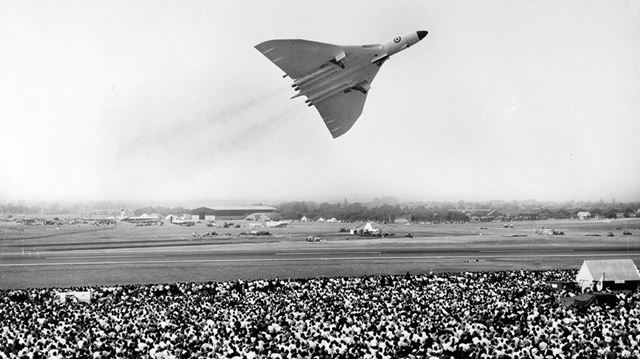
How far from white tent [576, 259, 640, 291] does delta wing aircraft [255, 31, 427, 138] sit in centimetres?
1724

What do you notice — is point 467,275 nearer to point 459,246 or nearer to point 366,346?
point 366,346

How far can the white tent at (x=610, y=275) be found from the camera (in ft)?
119

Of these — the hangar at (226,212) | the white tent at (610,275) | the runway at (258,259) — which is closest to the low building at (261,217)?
the hangar at (226,212)

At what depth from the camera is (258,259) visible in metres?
58.5

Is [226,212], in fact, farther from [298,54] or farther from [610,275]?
[610,275]

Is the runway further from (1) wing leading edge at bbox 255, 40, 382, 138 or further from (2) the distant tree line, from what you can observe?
(2) the distant tree line

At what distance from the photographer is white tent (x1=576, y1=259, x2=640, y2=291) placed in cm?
3628

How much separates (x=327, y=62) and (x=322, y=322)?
1668cm

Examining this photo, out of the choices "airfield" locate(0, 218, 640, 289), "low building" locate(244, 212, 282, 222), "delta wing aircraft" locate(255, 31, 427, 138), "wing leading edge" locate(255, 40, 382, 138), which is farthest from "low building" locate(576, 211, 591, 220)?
"delta wing aircraft" locate(255, 31, 427, 138)

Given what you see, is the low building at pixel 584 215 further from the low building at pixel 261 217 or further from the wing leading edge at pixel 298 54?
the wing leading edge at pixel 298 54

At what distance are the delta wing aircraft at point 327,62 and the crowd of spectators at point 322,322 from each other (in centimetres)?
1212

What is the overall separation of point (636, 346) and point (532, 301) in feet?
35.5

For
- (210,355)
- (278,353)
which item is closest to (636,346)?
(278,353)

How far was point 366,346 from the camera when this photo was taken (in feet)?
68.8
